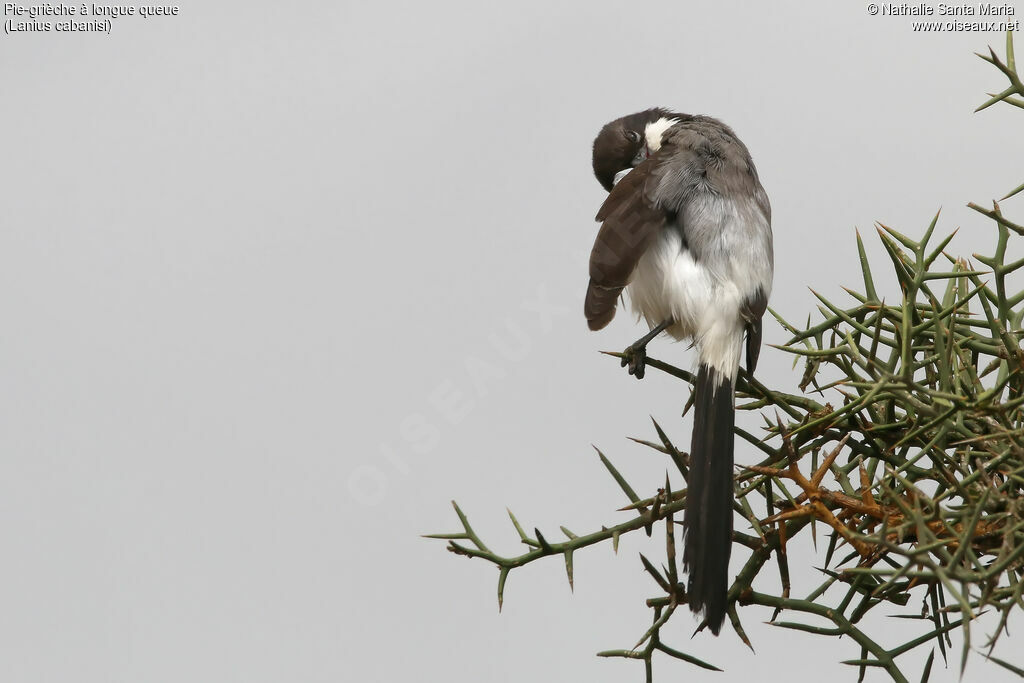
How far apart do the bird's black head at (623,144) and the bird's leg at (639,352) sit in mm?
944

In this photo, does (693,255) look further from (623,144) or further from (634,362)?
(623,144)

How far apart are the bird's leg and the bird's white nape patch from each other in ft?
2.76

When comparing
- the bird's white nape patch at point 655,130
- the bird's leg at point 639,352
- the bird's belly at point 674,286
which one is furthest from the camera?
the bird's white nape patch at point 655,130

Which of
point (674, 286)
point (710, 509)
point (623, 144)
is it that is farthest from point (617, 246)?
point (623, 144)

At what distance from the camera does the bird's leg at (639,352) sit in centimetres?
256

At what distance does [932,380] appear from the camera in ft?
6.01

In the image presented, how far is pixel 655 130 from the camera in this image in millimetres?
3480

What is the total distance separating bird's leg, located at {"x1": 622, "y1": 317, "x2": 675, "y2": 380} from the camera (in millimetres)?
2557

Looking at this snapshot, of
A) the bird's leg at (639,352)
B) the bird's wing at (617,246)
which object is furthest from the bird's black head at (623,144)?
the bird's leg at (639,352)

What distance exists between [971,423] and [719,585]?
473 mm

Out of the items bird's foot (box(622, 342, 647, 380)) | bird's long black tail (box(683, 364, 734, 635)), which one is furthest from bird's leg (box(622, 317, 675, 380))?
bird's long black tail (box(683, 364, 734, 635))

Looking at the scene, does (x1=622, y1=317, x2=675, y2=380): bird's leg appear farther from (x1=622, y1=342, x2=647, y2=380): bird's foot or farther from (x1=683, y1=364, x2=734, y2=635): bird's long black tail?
(x1=683, y1=364, x2=734, y2=635): bird's long black tail

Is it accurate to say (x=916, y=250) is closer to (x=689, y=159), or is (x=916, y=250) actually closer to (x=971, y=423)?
(x=971, y=423)

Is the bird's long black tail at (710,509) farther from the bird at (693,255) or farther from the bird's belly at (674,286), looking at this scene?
the bird's belly at (674,286)
